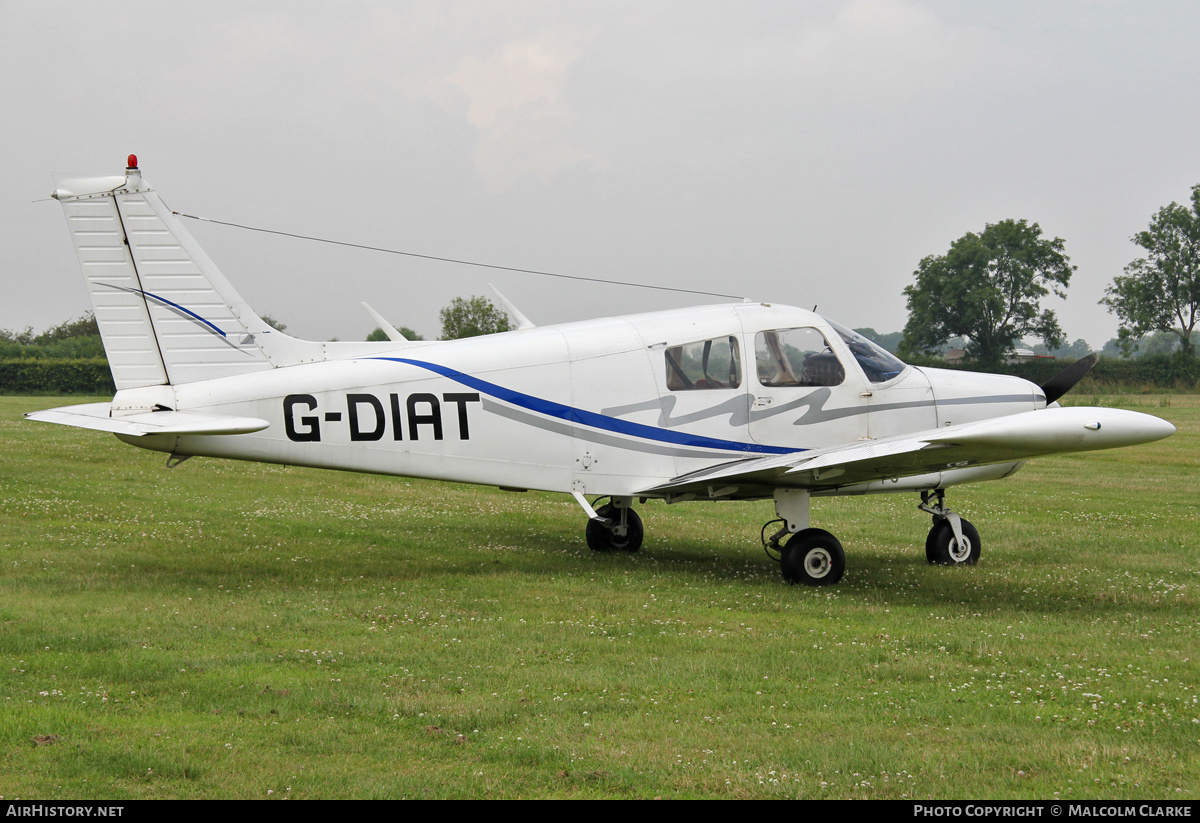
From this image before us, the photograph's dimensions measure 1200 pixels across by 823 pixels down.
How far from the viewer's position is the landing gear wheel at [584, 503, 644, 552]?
41.4ft

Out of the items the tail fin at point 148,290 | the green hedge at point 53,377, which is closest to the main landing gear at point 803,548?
the tail fin at point 148,290

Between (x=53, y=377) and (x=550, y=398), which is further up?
(x=53, y=377)

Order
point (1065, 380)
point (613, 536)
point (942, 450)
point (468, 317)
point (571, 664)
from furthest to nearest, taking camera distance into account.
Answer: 1. point (468, 317)
2. point (613, 536)
3. point (1065, 380)
4. point (942, 450)
5. point (571, 664)

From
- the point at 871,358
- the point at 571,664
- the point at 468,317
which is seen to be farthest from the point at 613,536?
the point at 468,317

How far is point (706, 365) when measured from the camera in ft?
36.0

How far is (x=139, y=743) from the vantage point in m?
5.37

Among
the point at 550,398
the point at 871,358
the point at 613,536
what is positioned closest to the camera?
the point at 550,398

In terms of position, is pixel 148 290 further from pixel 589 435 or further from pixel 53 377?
pixel 53 377

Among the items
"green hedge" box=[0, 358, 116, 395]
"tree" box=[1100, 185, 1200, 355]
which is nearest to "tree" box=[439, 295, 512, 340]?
"green hedge" box=[0, 358, 116, 395]

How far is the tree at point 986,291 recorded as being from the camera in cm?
7394

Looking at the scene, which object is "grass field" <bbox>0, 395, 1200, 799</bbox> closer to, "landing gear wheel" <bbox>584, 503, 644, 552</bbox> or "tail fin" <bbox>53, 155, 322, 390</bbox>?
"landing gear wheel" <bbox>584, 503, 644, 552</bbox>

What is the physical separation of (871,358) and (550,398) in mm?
3576

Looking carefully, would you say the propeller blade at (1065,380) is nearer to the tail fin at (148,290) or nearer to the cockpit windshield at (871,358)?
the cockpit windshield at (871,358)

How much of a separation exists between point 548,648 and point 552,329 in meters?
4.50
